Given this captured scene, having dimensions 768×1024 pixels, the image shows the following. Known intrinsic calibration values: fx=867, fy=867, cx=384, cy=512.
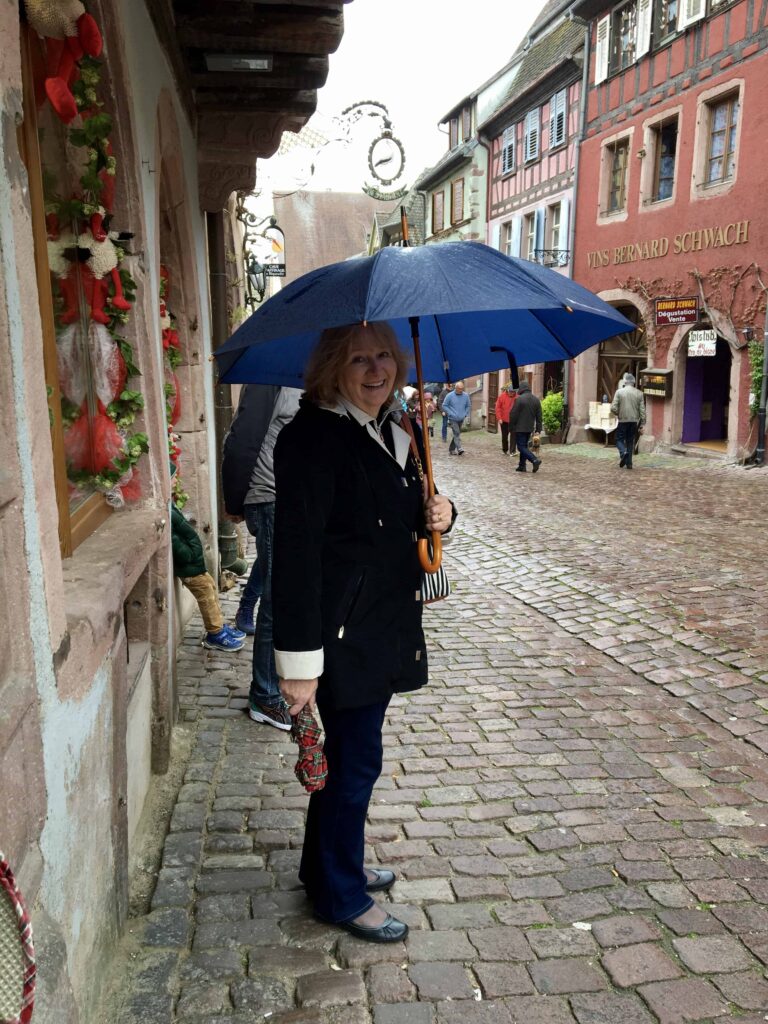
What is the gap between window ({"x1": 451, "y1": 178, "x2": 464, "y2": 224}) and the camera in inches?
1168

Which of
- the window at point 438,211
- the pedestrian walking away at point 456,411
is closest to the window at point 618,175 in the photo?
the pedestrian walking away at point 456,411

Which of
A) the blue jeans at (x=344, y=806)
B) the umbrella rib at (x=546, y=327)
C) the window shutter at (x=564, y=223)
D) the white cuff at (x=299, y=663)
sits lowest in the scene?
the blue jeans at (x=344, y=806)

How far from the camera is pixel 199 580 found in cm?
495

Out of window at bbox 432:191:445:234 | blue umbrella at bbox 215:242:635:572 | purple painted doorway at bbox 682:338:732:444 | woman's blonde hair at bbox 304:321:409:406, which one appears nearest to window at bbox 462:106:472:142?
window at bbox 432:191:445:234

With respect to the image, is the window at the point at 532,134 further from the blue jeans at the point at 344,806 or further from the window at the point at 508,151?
the blue jeans at the point at 344,806

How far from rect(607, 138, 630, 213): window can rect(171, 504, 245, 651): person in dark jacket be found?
660 inches

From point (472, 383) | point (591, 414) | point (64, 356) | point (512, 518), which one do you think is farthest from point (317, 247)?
point (64, 356)

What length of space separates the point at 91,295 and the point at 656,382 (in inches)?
643

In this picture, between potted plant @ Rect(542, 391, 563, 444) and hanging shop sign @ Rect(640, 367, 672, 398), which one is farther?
potted plant @ Rect(542, 391, 563, 444)

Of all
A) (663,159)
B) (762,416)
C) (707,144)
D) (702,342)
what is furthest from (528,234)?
(762,416)

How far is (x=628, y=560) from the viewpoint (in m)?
7.80

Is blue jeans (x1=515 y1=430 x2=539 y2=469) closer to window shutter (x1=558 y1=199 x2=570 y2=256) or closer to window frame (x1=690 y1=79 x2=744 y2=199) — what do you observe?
window frame (x1=690 y1=79 x2=744 y2=199)

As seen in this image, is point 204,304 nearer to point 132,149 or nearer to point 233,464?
point 233,464

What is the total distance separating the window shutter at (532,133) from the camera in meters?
23.7
